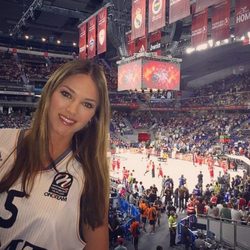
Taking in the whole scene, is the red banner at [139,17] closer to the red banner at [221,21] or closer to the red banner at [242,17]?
the red banner at [221,21]

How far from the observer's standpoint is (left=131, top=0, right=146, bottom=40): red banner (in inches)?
610

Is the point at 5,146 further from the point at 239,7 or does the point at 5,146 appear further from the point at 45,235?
the point at 239,7

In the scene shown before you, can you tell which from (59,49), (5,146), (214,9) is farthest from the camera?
(59,49)

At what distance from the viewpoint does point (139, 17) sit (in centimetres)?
1595

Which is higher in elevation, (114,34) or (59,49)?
(59,49)

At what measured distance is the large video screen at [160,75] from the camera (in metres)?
19.0

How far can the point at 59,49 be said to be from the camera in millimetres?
48219

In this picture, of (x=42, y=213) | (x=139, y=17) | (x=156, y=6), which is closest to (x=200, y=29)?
(x=156, y=6)

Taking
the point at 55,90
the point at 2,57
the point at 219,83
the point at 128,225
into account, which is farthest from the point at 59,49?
the point at 55,90

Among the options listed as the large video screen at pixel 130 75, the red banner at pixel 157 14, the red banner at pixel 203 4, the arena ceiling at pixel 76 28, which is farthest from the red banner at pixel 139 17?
the arena ceiling at pixel 76 28

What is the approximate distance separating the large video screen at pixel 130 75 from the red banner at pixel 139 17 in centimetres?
264

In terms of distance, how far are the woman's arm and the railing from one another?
7641mm

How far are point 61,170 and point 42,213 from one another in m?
0.24

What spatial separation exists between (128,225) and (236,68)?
3606 cm
